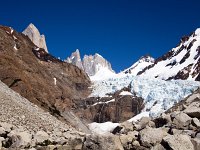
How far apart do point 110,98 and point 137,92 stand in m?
6.21

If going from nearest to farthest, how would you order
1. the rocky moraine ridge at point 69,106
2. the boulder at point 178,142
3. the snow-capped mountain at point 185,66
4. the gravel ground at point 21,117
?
1. the boulder at point 178,142
2. the rocky moraine ridge at point 69,106
3. the gravel ground at point 21,117
4. the snow-capped mountain at point 185,66

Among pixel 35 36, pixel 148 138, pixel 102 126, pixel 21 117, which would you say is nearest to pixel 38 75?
pixel 102 126

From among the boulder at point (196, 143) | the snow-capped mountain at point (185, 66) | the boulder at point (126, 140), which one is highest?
the snow-capped mountain at point (185, 66)

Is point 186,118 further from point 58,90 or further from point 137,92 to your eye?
point 137,92

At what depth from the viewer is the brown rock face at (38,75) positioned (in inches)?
2729

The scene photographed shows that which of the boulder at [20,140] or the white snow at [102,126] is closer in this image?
the boulder at [20,140]

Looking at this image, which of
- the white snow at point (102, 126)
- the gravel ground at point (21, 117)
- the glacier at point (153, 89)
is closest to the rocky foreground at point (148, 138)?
the gravel ground at point (21, 117)

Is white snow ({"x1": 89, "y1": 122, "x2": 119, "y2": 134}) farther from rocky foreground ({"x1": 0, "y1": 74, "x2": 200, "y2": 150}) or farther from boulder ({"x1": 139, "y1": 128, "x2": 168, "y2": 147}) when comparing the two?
boulder ({"x1": 139, "y1": 128, "x2": 168, "y2": 147})

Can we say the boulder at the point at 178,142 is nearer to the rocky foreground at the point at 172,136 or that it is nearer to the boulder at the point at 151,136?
the rocky foreground at the point at 172,136

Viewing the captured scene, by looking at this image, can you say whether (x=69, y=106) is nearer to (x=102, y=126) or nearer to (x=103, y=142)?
(x=102, y=126)

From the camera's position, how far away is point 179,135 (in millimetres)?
17562

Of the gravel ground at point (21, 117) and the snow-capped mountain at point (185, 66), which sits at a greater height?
the snow-capped mountain at point (185, 66)

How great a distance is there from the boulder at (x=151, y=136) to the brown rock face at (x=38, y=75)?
49912 mm

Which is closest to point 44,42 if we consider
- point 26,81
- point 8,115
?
point 26,81
